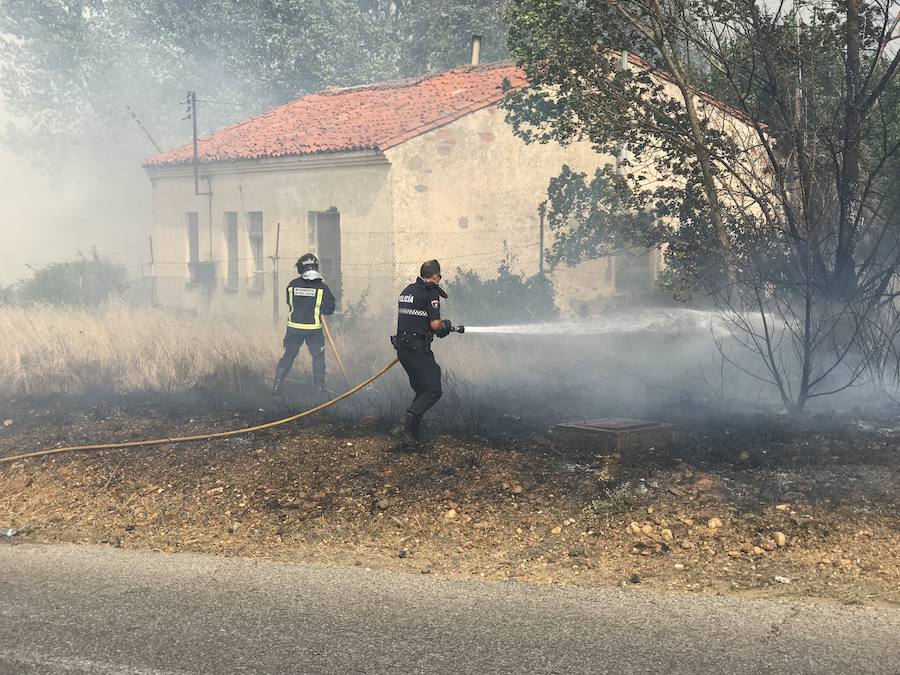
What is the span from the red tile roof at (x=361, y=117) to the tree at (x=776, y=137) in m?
7.78

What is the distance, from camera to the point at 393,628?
5445 mm

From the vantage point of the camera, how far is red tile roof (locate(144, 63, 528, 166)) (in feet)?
65.3

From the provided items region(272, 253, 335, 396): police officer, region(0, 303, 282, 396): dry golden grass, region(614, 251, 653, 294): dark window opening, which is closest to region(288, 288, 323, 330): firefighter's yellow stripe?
region(272, 253, 335, 396): police officer

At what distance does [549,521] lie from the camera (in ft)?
24.2

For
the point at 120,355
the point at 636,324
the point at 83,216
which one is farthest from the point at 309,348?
the point at 83,216

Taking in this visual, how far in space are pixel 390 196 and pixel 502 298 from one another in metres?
2.87

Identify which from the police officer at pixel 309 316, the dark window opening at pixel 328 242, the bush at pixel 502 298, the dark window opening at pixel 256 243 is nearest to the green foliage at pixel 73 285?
the dark window opening at pixel 256 243

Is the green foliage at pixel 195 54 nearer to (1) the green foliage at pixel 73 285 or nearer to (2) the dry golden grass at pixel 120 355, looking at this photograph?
(1) the green foliage at pixel 73 285

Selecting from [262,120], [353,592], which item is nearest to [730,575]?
[353,592]

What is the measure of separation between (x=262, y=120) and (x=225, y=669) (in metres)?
23.7

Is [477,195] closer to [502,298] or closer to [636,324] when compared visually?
[502,298]

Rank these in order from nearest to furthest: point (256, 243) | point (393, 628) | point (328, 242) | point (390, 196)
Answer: point (393, 628), point (390, 196), point (328, 242), point (256, 243)

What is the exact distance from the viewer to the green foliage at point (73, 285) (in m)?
24.0

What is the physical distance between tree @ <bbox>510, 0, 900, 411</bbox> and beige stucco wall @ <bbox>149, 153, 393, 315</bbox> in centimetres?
751
